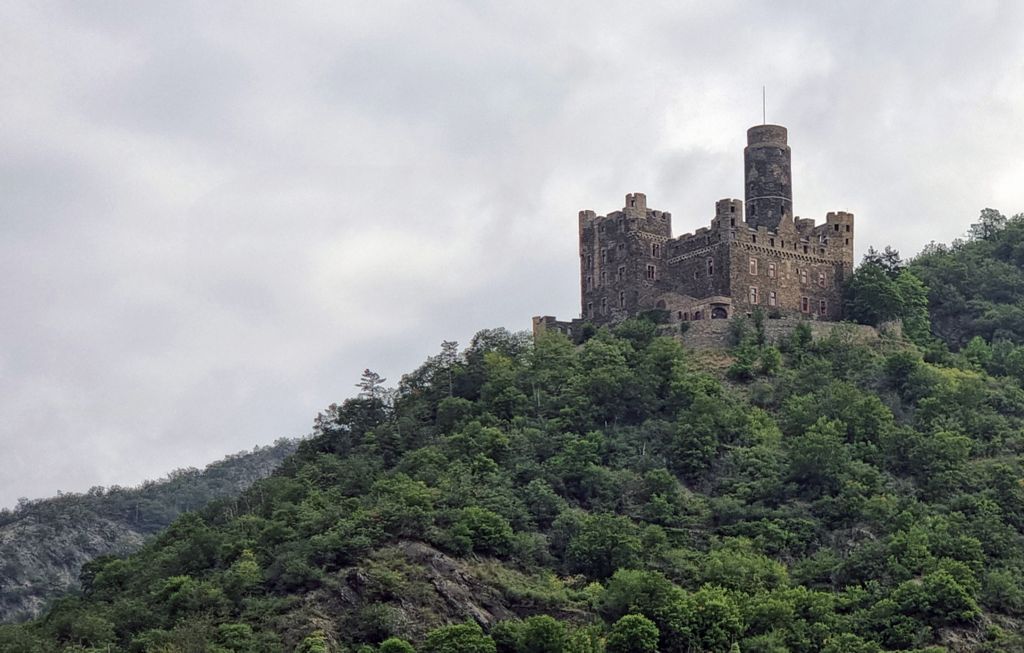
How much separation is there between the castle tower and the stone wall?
639 cm

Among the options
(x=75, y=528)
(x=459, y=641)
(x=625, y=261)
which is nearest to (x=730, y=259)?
(x=625, y=261)

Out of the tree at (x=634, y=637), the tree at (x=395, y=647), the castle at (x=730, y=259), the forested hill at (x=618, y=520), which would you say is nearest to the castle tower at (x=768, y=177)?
the castle at (x=730, y=259)

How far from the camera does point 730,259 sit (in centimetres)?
12206

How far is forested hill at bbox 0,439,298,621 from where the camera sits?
515 ft

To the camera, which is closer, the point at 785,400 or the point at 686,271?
the point at 785,400

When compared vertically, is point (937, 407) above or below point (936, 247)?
below

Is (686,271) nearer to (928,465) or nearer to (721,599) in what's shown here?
(928,465)

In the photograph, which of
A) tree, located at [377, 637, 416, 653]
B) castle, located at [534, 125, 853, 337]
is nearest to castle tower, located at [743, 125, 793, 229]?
castle, located at [534, 125, 853, 337]

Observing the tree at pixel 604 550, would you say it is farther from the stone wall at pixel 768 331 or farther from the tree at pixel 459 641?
the stone wall at pixel 768 331

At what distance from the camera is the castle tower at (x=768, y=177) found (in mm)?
125688

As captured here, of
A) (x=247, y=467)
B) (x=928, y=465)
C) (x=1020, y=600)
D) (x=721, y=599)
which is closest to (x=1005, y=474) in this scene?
(x=928, y=465)

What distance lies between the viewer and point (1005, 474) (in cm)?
10769

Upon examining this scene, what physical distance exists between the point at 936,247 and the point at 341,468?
53.4m

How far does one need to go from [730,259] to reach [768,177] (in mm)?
6582
